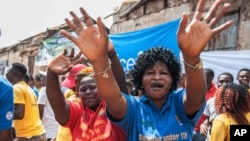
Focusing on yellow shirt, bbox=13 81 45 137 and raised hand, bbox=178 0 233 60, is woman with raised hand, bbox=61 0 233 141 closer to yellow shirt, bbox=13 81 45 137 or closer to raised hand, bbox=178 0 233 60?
raised hand, bbox=178 0 233 60

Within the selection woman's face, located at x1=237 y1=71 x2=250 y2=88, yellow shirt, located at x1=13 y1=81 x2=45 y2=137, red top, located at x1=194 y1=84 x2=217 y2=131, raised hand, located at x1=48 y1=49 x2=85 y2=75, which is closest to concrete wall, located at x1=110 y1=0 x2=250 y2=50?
woman's face, located at x1=237 y1=71 x2=250 y2=88

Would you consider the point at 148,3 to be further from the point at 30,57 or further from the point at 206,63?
the point at 30,57

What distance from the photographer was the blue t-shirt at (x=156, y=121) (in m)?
2.18

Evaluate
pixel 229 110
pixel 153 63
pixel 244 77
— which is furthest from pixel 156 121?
pixel 244 77

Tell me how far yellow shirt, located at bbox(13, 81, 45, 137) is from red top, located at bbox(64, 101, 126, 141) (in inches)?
86.8

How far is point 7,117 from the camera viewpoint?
2842mm

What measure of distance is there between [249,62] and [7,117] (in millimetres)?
3770

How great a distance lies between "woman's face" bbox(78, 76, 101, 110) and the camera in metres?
2.63

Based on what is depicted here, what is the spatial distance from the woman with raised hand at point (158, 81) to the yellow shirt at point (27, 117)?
2535 mm

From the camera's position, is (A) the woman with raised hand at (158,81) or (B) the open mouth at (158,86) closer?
(A) the woman with raised hand at (158,81)

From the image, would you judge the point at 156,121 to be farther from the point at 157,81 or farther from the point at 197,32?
the point at 197,32

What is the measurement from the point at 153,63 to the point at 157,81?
131 mm

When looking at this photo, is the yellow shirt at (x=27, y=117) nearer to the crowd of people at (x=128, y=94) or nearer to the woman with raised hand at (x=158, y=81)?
the crowd of people at (x=128, y=94)

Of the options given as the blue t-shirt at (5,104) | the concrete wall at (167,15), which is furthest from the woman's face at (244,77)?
the blue t-shirt at (5,104)
